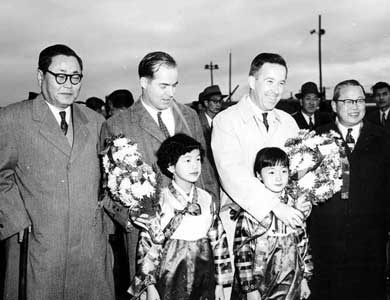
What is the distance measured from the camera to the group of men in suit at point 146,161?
11.2 ft

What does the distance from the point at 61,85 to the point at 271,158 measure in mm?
1617

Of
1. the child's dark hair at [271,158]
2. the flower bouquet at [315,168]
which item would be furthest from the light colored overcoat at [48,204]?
the flower bouquet at [315,168]

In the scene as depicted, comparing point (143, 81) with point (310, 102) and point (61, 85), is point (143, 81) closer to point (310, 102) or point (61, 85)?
point (61, 85)

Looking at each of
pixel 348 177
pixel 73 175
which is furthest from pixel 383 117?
pixel 73 175

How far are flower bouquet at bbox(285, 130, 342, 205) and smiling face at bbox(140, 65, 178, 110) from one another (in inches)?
41.1

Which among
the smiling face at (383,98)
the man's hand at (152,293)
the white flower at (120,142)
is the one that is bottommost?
the man's hand at (152,293)

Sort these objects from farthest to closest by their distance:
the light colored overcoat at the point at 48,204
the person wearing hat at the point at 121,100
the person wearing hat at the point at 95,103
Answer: the person wearing hat at the point at 95,103 → the person wearing hat at the point at 121,100 → the light colored overcoat at the point at 48,204

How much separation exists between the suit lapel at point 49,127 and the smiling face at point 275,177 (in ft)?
4.79

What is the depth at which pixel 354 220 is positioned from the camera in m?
4.42

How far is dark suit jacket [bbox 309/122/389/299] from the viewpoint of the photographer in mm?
4426

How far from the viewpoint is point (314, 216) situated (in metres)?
4.58

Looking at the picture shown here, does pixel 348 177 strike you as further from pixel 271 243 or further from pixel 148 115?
pixel 148 115

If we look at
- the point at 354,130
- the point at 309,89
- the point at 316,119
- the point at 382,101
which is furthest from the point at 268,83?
the point at 382,101

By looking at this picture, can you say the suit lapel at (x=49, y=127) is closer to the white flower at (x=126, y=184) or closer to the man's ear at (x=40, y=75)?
the man's ear at (x=40, y=75)
